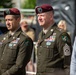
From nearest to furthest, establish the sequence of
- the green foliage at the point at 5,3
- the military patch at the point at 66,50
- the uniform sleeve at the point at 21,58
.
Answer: the military patch at the point at 66,50 → the uniform sleeve at the point at 21,58 → the green foliage at the point at 5,3

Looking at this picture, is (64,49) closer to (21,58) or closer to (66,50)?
(66,50)

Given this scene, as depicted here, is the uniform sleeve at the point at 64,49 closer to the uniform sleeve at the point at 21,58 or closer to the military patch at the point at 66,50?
the military patch at the point at 66,50

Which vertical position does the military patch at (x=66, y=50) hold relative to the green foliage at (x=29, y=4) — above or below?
above

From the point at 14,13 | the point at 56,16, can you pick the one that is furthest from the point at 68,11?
the point at 14,13

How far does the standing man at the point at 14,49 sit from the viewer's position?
639cm

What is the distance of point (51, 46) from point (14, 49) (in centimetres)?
63

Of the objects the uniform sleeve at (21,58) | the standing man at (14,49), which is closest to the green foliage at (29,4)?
the standing man at (14,49)

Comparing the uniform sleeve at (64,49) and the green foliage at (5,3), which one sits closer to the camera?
the uniform sleeve at (64,49)

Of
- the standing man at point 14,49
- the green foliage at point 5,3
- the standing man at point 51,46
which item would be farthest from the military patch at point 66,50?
the green foliage at point 5,3

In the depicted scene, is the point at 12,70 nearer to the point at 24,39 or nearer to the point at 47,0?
the point at 24,39

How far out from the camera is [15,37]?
6.66m

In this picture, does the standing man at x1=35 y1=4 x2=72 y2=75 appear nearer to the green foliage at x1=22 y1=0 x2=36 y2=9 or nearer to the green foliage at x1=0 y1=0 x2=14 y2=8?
the green foliage at x1=0 y1=0 x2=14 y2=8

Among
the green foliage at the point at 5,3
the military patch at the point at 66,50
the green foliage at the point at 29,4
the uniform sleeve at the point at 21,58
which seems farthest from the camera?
the green foliage at the point at 29,4

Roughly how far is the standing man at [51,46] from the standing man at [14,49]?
25 cm
